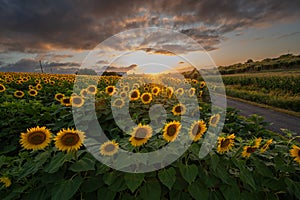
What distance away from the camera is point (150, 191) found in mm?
1521

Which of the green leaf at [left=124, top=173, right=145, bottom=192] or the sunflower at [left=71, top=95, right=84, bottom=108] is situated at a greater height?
the sunflower at [left=71, top=95, right=84, bottom=108]

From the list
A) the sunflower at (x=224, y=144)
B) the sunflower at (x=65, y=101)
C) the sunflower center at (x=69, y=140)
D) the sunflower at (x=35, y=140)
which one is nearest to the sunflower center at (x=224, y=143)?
the sunflower at (x=224, y=144)

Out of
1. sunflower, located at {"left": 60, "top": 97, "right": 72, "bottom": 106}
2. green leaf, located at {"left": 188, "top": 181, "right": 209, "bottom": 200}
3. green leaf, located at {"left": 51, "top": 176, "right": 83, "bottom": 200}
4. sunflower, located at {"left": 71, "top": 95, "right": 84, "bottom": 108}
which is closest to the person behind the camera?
green leaf, located at {"left": 51, "top": 176, "right": 83, "bottom": 200}

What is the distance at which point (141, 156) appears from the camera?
1.57 meters

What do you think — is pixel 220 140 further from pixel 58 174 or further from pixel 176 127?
pixel 58 174

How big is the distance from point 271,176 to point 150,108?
228 cm

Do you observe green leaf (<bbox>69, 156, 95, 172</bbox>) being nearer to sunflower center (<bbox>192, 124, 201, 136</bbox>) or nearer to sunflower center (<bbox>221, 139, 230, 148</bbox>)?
sunflower center (<bbox>192, 124, 201, 136</bbox>)

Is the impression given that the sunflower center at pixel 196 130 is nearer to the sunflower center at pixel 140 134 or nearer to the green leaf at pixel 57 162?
the sunflower center at pixel 140 134

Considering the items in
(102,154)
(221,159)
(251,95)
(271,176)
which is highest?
(102,154)

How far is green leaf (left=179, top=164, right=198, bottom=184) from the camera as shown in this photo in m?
1.48

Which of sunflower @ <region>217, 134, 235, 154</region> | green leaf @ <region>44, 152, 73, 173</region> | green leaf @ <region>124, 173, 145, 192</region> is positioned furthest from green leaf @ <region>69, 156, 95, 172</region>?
sunflower @ <region>217, 134, 235, 154</region>

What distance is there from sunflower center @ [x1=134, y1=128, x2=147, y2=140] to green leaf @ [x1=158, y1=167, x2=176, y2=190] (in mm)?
307

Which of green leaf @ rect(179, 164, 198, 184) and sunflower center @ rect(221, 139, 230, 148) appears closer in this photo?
green leaf @ rect(179, 164, 198, 184)

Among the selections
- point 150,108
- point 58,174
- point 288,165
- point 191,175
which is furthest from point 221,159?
point 150,108
